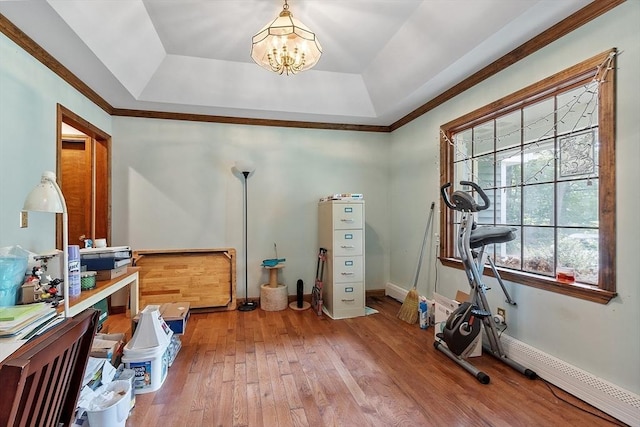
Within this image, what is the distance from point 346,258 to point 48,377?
3034mm

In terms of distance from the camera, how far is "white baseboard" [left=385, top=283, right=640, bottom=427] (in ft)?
5.81

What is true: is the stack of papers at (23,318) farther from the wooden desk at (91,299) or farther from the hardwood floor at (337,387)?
the hardwood floor at (337,387)

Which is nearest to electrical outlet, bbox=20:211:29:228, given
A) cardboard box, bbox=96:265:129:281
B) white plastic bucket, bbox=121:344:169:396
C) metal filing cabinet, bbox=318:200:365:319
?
cardboard box, bbox=96:265:129:281

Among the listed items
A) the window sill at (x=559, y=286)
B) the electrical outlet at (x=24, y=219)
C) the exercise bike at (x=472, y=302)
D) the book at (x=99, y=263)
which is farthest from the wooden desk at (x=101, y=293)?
the window sill at (x=559, y=286)

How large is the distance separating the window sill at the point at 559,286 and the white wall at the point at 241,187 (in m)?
2.10

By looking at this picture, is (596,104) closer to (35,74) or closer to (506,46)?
(506,46)

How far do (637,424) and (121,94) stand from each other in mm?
4752

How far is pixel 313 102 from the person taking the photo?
384 cm

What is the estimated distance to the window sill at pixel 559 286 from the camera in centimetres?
191

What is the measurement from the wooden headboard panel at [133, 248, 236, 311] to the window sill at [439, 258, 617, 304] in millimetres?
2890

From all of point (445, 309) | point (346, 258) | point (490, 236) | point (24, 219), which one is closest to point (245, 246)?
point (346, 258)

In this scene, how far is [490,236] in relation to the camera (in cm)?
239

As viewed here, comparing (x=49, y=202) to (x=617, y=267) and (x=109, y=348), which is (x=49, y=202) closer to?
(x=109, y=348)

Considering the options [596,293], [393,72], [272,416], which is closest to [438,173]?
[393,72]
